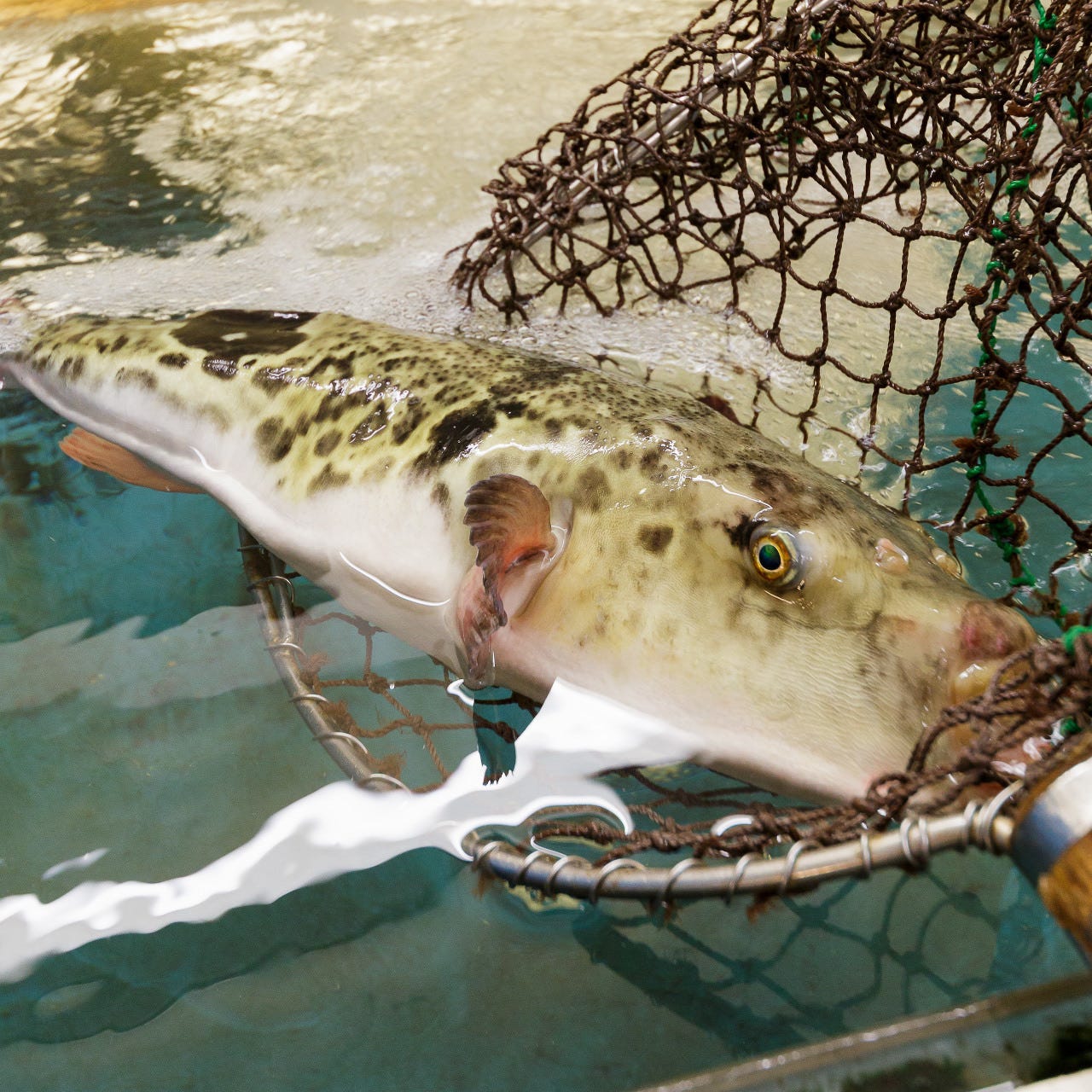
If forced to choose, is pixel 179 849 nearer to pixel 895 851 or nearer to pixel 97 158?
pixel 895 851

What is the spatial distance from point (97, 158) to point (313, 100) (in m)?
1.17

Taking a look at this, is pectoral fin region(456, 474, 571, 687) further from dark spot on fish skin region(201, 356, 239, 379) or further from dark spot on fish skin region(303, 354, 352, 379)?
dark spot on fish skin region(201, 356, 239, 379)

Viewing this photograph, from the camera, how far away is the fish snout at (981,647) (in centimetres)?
163

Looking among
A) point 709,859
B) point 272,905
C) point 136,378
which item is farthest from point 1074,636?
point 136,378

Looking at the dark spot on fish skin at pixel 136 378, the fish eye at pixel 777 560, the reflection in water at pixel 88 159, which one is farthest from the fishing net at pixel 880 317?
the reflection in water at pixel 88 159

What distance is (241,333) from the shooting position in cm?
283

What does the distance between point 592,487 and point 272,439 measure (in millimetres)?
972

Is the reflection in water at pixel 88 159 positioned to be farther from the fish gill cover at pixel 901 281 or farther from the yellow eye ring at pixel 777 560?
the yellow eye ring at pixel 777 560

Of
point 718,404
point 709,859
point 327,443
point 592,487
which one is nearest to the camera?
point 709,859

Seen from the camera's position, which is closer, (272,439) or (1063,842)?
(1063,842)

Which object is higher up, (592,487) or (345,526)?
(592,487)

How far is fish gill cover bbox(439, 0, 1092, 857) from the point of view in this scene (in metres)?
1.66

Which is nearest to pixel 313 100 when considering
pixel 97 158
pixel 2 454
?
pixel 97 158

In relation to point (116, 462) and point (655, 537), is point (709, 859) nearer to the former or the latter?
point (655, 537)
